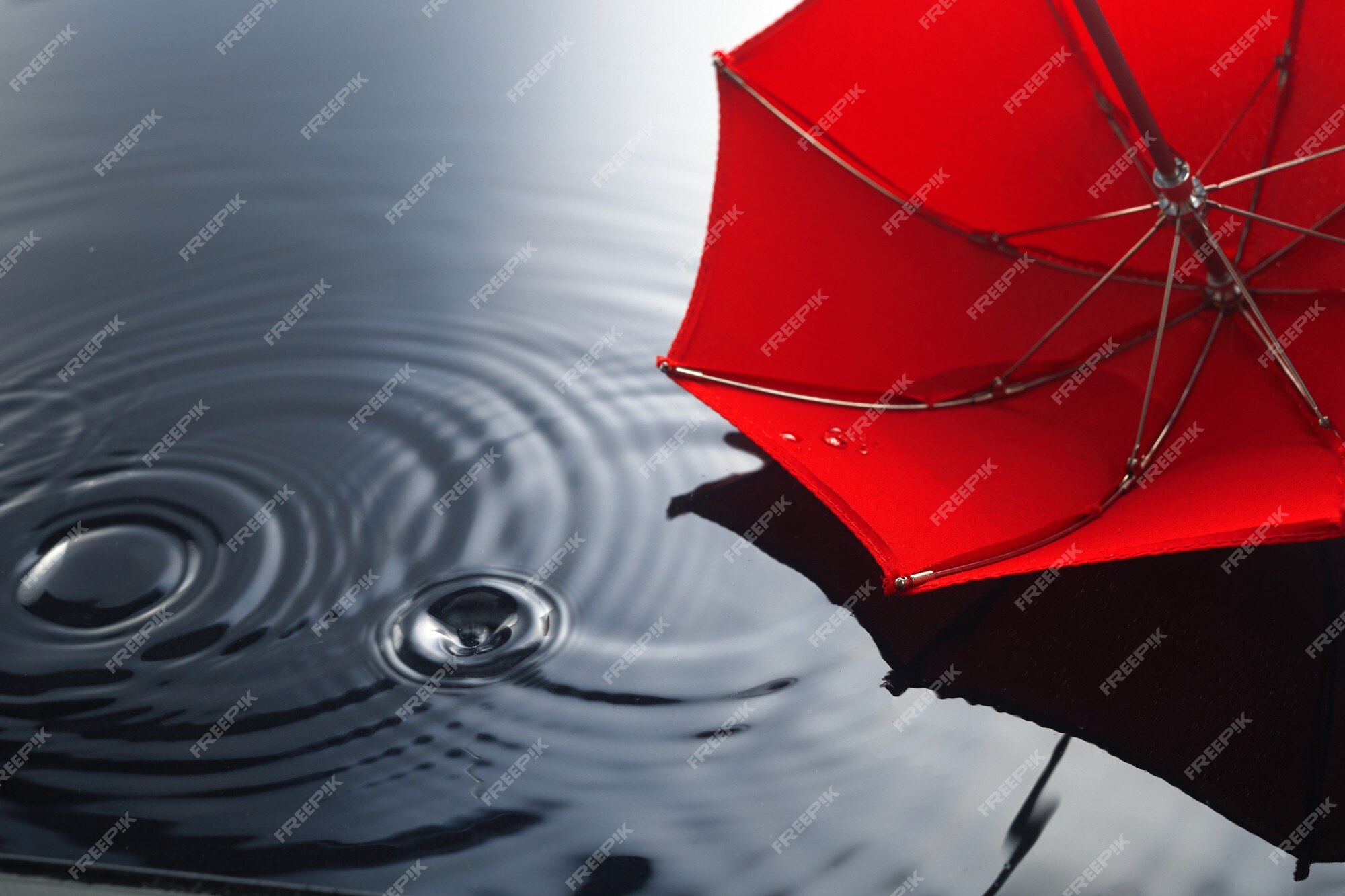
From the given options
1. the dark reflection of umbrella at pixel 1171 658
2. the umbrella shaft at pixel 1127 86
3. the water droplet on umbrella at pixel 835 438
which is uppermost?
the umbrella shaft at pixel 1127 86

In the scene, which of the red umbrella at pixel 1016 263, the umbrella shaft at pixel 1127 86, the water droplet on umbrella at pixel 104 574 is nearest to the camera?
the umbrella shaft at pixel 1127 86

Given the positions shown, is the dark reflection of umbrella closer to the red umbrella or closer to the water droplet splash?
the red umbrella

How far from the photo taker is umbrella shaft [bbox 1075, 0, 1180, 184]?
1297 mm

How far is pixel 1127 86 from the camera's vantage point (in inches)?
52.9

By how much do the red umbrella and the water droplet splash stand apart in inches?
14.1

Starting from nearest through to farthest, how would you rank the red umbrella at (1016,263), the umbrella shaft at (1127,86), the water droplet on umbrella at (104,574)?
the umbrella shaft at (1127,86)
the red umbrella at (1016,263)
the water droplet on umbrella at (104,574)

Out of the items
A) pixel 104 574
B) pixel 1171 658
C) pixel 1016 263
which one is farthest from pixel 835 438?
pixel 104 574

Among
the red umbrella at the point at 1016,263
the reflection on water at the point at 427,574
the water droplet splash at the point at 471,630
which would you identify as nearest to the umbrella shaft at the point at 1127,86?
the red umbrella at the point at 1016,263

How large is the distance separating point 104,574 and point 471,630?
50 cm

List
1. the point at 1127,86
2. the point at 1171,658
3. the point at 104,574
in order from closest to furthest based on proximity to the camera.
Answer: the point at 1127,86 < the point at 1171,658 < the point at 104,574

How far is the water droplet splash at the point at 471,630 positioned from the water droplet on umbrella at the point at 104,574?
33 centimetres

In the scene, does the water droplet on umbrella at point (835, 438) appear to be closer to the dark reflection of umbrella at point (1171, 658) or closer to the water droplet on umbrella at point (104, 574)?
the dark reflection of umbrella at point (1171, 658)

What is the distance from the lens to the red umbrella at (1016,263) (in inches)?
57.3

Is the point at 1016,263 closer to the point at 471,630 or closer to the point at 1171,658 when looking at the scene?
the point at 1171,658
